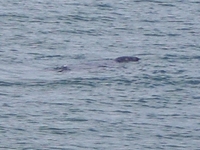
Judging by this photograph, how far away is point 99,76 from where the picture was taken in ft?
191

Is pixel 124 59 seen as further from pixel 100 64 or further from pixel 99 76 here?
pixel 99 76

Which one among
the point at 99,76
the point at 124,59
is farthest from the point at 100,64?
the point at 99,76

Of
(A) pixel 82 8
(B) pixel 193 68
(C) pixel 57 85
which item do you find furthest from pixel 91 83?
(A) pixel 82 8

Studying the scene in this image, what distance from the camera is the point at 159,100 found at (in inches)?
2158

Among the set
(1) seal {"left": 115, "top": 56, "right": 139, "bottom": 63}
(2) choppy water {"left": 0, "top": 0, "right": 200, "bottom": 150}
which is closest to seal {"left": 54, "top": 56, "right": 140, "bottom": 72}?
(1) seal {"left": 115, "top": 56, "right": 139, "bottom": 63}

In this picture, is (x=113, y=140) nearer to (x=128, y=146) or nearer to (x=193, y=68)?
(x=128, y=146)

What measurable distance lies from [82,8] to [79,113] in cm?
1993

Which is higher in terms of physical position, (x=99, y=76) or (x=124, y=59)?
(x=124, y=59)

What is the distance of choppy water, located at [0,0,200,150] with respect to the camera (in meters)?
50.2

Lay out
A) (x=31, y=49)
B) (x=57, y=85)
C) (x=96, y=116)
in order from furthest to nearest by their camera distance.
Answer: (x=31, y=49)
(x=57, y=85)
(x=96, y=116)

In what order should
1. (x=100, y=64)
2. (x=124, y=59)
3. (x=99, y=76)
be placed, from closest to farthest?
1. (x=99, y=76)
2. (x=100, y=64)
3. (x=124, y=59)

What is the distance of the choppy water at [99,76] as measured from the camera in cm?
5022

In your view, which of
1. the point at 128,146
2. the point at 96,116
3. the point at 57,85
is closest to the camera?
the point at 128,146

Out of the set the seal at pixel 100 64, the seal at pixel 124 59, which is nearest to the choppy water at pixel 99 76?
the seal at pixel 100 64
